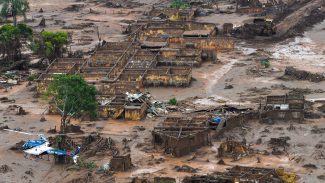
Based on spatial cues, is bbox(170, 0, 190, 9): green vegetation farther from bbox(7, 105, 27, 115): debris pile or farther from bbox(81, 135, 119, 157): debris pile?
bbox(81, 135, 119, 157): debris pile

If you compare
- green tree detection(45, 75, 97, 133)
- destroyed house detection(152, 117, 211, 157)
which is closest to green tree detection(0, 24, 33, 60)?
green tree detection(45, 75, 97, 133)

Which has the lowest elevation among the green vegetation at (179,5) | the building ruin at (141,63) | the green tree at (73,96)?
the building ruin at (141,63)

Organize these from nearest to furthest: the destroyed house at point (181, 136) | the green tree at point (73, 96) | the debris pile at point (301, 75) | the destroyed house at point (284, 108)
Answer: the destroyed house at point (181, 136) → the green tree at point (73, 96) → the destroyed house at point (284, 108) → the debris pile at point (301, 75)

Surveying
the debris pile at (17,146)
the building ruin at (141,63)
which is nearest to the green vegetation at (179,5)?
the building ruin at (141,63)

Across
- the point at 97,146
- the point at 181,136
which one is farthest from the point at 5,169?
the point at 181,136

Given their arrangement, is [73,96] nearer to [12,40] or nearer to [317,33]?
[12,40]

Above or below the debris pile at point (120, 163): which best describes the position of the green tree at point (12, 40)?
above

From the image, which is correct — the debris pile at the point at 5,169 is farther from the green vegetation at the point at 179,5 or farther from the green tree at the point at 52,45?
the green vegetation at the point at 179,5
